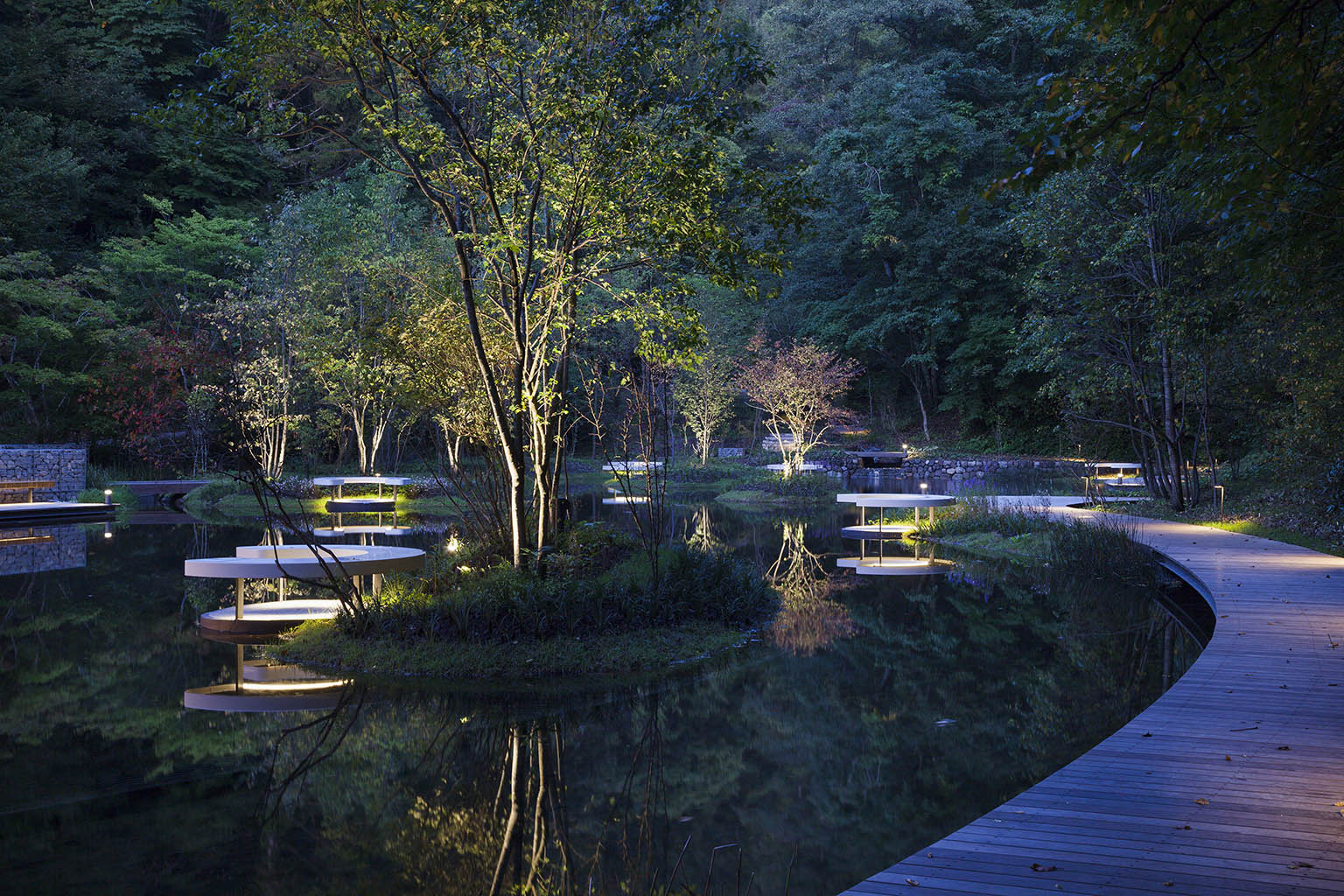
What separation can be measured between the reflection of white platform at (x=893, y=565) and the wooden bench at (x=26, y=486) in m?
17.0

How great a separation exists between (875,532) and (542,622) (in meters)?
9.80

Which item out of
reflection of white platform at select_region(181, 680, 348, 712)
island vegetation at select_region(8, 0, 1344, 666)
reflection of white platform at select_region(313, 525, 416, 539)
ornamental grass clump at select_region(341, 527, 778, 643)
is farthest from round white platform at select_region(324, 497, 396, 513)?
reflection of white platform at select_region(181, 680, 348, 712)

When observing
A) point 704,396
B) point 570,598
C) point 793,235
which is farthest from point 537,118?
point 793,235

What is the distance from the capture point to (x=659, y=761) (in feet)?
16.9

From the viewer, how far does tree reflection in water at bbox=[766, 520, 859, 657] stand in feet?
27.3

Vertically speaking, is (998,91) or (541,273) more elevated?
(998,91)

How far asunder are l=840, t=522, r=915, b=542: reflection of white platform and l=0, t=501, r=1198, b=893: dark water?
6577mm

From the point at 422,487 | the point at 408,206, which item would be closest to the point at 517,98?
the point at 422,487

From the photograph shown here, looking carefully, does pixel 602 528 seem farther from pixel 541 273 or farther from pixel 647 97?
pixel 647 97

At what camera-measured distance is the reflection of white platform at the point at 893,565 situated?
12.0 m

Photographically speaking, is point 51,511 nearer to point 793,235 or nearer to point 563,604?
point 563,604

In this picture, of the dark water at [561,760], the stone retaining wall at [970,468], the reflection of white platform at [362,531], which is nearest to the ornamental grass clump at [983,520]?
the dark water at [561,760]

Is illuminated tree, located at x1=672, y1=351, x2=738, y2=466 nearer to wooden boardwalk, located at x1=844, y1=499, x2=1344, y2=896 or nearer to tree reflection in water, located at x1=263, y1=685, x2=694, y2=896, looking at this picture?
wooden boardwalk, located at x1=844, y1=499, x2=1344, y2=896

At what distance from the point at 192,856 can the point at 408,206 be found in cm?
2782
